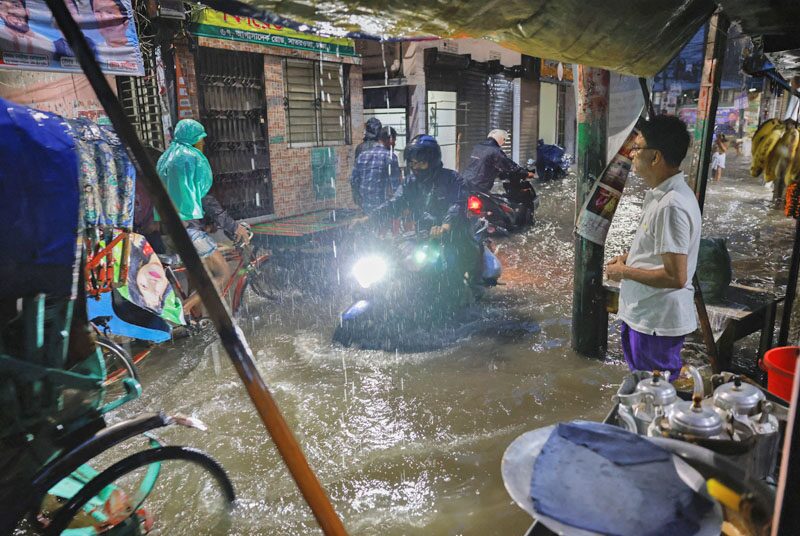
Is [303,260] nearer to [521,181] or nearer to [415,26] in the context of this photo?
[521,181]

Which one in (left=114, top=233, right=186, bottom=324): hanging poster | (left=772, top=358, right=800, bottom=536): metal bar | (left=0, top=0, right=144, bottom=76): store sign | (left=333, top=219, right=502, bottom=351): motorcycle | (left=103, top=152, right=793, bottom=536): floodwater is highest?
(left=0, top=0, right=144, bottom=76): store sign

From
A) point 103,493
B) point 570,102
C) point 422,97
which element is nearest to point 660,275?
point 103,493

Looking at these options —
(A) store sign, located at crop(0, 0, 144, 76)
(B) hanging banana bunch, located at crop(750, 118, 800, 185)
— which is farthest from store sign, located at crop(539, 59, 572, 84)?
(A) store sign, located at crop(0, 0, 144, 76)

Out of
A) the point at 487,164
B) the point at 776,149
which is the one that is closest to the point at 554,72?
the point at 487,164

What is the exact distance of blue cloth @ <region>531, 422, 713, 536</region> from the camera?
1637mm

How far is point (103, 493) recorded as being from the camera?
115 inches

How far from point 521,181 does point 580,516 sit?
37.0 ft

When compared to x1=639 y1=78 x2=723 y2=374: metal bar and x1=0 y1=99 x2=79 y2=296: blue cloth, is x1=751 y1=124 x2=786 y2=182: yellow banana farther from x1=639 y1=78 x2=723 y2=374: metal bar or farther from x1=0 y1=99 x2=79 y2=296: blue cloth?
x1=0 y1=99 x2=79 y2=296: blue cloth

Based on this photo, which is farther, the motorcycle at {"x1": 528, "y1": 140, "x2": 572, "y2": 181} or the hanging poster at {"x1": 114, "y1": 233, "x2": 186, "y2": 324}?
the motorcycle at {"x1": 528, "y1": 140, "x2": 572, "y2": 181}

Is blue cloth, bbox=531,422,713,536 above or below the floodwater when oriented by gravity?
above

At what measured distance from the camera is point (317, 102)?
1277 cm

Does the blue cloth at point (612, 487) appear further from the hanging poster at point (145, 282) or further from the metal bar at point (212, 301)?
the hanging poster at point (145, 282)

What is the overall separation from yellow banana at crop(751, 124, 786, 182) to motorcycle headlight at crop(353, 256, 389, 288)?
5.93 m

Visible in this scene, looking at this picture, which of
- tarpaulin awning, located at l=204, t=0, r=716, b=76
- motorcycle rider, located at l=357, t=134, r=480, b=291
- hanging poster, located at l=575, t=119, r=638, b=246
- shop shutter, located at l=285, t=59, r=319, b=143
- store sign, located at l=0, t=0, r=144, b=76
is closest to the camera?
tarpaulin awning, located at l=204, t=0, r=716, b=76
